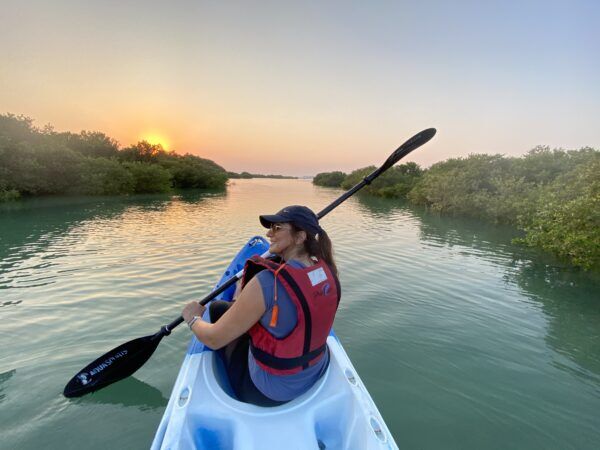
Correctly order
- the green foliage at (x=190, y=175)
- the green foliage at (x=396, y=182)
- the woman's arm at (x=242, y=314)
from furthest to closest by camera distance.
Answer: the green foliage at (x=190, y=175)
the green foliage at (x=396, y=182)
the woman's arm at (x=242, y=314)

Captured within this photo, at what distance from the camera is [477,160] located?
28.8m

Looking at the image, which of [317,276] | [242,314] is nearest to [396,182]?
[317,276]

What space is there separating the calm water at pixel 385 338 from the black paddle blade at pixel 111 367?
157 mm

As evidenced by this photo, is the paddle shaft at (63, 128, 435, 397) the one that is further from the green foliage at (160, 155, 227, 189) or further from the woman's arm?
the green foliage at (160, 155, 227, 189)

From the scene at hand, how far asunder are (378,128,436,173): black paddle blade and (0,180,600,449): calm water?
8.82 ft

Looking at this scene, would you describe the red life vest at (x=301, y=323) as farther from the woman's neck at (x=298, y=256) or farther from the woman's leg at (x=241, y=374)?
the woman's leg at (x=241, y=374)

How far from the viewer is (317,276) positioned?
2.06m

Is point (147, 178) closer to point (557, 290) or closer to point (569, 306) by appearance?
point (557, 290)

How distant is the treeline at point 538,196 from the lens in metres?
9.20

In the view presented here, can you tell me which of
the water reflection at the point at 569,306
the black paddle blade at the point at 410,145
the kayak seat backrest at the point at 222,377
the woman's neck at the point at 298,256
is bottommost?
the water reflection at the point at 569,306

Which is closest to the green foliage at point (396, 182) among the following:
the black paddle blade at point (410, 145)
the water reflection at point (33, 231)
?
the water reflection at point (33, 231)

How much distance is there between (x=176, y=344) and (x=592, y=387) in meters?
5.43

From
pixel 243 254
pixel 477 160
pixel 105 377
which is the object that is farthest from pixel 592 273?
pixel 477 160

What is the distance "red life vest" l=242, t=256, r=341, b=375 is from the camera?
194cm
